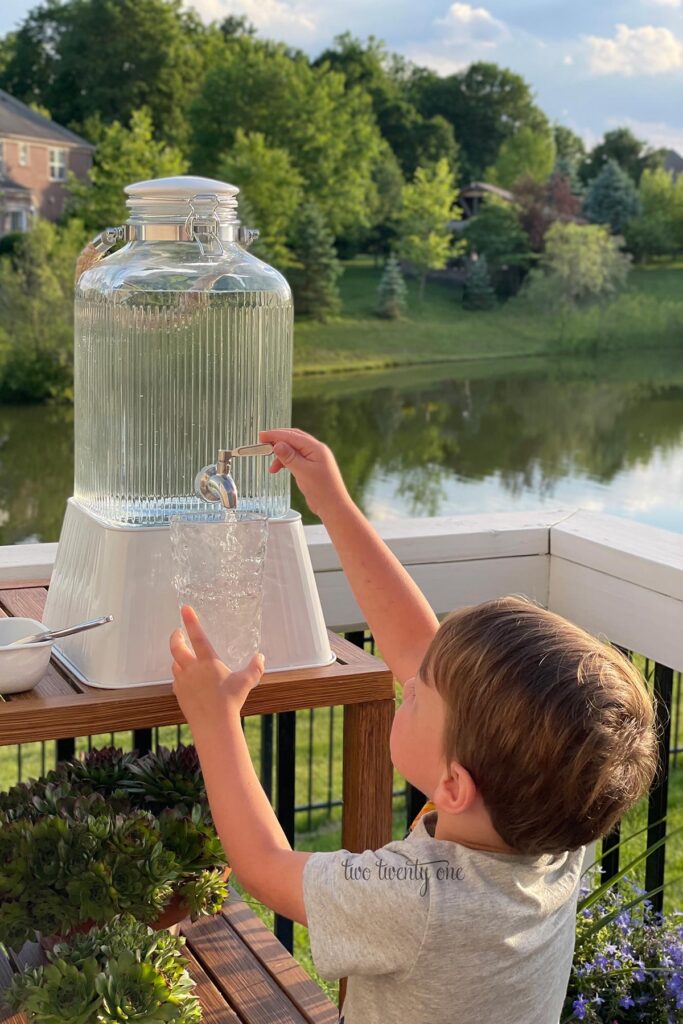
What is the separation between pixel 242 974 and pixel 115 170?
24074mm

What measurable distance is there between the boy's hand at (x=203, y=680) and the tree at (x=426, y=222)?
26.3 meters

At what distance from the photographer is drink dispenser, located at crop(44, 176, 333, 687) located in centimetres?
108

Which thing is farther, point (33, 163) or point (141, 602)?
point (33, 163)

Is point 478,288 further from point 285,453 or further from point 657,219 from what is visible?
point 285,453

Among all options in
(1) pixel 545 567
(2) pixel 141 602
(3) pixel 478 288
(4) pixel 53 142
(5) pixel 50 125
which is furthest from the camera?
(3) pixel 478 288

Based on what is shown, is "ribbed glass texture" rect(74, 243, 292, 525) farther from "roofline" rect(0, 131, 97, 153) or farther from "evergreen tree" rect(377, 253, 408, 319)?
"evergreen tree" rect(377, 253, 408, 319)

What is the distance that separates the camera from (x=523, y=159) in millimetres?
29453

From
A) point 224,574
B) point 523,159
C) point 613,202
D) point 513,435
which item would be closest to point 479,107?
point 523,159

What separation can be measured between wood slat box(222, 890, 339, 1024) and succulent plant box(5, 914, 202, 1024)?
166mm

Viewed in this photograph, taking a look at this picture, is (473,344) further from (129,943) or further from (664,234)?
(129,943)

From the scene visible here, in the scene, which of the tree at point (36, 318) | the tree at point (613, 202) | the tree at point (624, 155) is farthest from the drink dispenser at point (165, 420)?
the tree at point (624, 155)

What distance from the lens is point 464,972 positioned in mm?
865

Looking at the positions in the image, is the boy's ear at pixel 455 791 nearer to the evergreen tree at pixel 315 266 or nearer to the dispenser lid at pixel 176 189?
the dispenser lid at pixel 176 189

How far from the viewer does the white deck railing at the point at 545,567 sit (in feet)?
4.77
